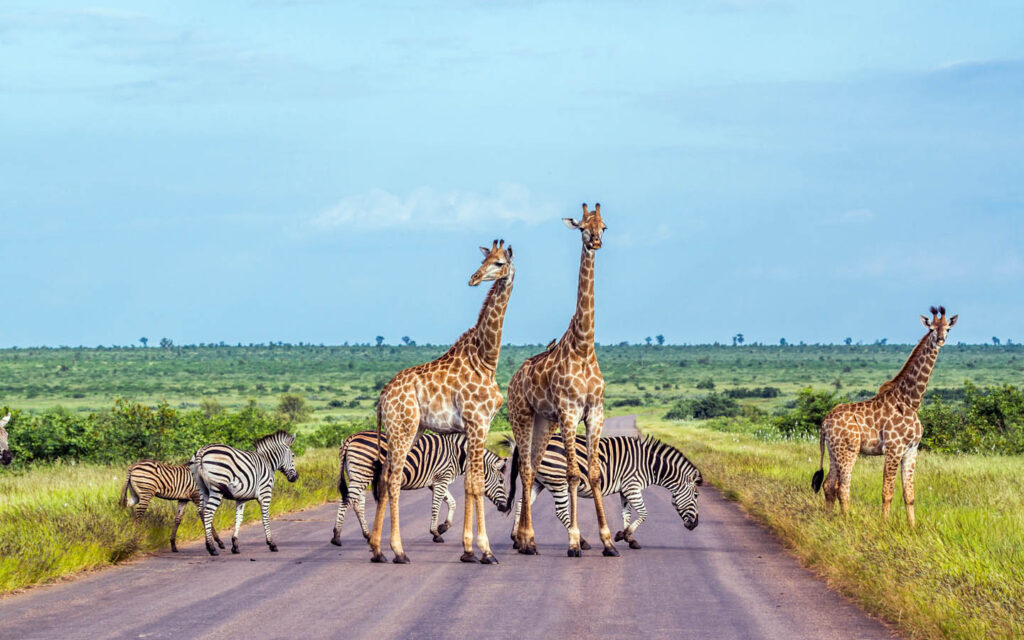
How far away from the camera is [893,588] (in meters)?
10.9

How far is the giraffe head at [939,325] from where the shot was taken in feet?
54.5

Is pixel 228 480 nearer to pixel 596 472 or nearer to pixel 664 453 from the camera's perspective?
pixel 596 472

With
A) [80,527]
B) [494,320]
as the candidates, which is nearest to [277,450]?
[80,527]

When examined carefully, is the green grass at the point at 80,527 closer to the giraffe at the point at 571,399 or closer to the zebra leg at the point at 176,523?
the zebra leg at the point at 176,523

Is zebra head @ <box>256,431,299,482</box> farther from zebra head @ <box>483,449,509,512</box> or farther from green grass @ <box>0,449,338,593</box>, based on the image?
zebra head @ <box>483,449,509,512</box>

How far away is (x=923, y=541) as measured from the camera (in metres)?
13.2

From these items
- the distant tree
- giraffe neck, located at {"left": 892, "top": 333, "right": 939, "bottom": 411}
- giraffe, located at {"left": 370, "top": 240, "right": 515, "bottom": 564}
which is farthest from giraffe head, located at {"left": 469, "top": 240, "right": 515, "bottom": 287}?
the distant tree

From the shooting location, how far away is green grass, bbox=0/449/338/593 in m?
12.9

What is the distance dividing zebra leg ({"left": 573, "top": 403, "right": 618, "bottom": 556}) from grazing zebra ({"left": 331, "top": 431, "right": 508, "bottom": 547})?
233 cm

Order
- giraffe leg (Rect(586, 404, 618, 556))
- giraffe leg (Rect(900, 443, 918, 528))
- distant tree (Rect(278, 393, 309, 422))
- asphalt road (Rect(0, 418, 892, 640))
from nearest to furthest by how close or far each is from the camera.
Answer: asphalt road (Rect(0, 418, 892, 640))
giraffe leg (Rect(586, 404, 618, 556))
giraffe leg (Rect(900, 443, 918, 528))
distant tree (Rect(278, 393, 309, 422))

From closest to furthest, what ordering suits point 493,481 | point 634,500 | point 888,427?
1. point 634,500
2. point 888,427
3. point 493,481

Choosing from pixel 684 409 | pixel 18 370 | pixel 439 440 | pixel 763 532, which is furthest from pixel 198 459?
pixel 18 370

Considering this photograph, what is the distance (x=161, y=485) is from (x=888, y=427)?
32.2 feet

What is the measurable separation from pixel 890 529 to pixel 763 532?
130 inches
